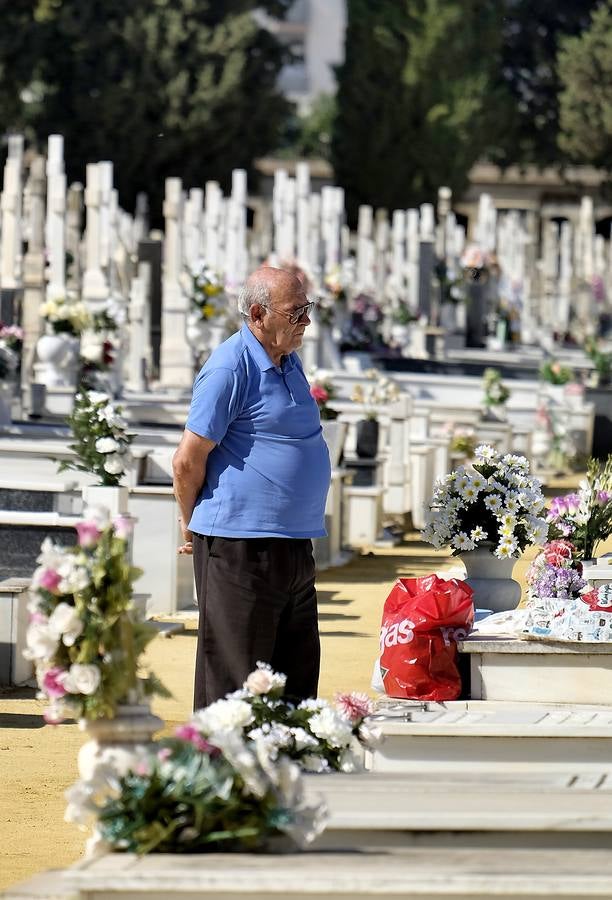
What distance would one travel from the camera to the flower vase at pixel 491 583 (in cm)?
727

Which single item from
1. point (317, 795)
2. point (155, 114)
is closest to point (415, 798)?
point (317, 795)

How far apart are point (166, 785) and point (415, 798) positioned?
69 cm

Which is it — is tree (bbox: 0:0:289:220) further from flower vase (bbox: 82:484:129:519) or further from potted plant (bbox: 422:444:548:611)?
potted plant (bbox: 422:444:548:611)

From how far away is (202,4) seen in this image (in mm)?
45250

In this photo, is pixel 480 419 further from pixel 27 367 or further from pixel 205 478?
pixel 205 478

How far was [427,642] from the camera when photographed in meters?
6.26

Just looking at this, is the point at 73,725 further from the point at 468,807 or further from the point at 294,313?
the point at 468,807

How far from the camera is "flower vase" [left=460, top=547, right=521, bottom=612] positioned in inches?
286

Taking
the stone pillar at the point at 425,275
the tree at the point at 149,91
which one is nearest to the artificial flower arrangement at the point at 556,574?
the stone pillar at the point at 425,275

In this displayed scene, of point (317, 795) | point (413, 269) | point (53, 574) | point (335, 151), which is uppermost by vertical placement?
point (335, 151)

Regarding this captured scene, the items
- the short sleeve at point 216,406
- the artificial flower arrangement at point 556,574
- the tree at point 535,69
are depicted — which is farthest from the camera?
the tree at point 535,69

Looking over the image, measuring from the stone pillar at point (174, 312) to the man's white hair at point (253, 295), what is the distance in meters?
14.0

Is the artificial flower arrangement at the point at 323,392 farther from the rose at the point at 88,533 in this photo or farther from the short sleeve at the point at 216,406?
the rose at the point at 88,533

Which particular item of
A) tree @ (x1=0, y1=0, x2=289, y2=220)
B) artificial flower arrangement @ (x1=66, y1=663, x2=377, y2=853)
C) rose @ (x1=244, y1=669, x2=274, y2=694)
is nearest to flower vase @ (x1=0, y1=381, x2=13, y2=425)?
rose @ (x1=244, y1=669, x2=274, y2=694)
